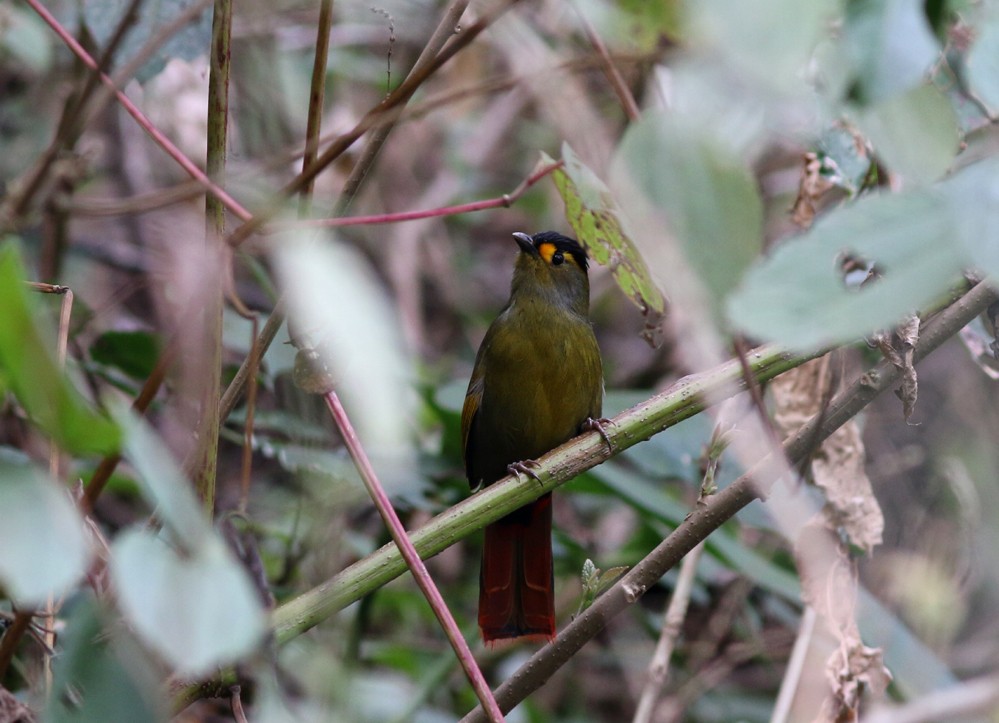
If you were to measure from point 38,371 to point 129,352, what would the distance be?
7.64 ft

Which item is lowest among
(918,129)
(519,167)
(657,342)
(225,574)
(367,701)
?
(225,574)

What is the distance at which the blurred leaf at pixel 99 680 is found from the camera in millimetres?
892

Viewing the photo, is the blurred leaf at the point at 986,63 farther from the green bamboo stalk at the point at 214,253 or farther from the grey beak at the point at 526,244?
the grey beak at the point at 526,244

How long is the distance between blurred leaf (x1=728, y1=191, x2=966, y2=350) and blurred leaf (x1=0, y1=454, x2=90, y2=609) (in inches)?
18.9

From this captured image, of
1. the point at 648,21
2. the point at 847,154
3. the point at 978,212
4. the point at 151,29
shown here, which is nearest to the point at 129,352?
the point at 151,29

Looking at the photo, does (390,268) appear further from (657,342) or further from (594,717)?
(657,342)

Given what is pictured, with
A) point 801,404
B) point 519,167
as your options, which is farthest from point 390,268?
point 801,404

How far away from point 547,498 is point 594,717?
5.26 ft

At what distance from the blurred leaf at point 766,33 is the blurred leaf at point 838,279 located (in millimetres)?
128

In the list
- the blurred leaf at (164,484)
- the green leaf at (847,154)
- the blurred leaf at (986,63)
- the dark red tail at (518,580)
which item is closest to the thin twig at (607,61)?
the blurred leaf at (986,63)

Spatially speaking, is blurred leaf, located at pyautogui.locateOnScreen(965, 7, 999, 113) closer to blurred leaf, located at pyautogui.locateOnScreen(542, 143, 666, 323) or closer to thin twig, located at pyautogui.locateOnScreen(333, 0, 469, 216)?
blurred leaf, located at pyautogui.locateOnScreen(542, 143, 666, 323)

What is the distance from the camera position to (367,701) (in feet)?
10.3

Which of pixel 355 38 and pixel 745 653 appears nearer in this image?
pixel 745 653

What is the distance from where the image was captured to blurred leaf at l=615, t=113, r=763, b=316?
2.93 feet
